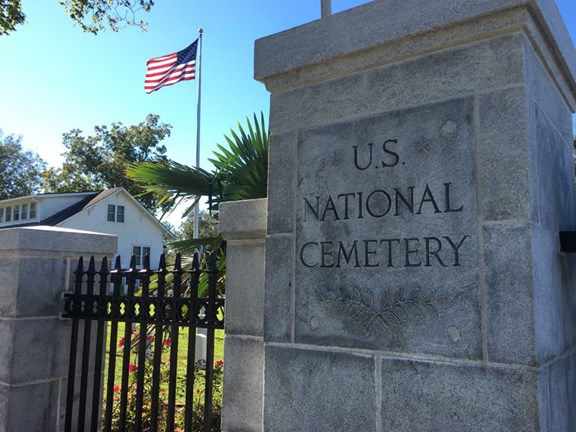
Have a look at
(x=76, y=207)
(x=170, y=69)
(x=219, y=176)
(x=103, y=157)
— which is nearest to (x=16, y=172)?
(x=103, y=157)

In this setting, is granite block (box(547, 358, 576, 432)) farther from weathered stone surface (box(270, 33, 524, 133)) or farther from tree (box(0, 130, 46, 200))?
tree (box(0, 130, 46, 200))

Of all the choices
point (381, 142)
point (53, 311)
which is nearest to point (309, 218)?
point (381, 142)

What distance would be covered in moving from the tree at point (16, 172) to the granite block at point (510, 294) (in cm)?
4429

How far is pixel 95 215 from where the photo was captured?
24703 mm

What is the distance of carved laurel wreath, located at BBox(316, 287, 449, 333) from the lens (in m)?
1.95

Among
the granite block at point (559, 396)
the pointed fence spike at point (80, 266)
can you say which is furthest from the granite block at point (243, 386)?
the pointed fence spike at point (80, 266)

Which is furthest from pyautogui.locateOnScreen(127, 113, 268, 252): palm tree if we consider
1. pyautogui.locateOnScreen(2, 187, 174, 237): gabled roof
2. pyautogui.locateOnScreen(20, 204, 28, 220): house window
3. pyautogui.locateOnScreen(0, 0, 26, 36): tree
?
pyautogui.locateOnScreen(20, 204, 28, 220): house window

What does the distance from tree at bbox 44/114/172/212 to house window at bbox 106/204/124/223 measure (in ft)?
29.0

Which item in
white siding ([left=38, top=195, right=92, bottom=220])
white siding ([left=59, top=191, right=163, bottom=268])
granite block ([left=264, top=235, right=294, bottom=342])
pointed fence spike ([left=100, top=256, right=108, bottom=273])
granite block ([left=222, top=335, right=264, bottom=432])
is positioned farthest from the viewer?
white siding ([left=38, top=195, right=92, bottom=220])

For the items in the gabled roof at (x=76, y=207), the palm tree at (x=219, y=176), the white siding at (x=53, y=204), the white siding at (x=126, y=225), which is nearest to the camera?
the palm tree at (x=219, y=176)

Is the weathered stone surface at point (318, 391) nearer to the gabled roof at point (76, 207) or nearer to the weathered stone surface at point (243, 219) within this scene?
the weathered stone surface at point (243, 219)

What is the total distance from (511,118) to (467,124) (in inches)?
6.4

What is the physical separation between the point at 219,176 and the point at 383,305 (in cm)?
344

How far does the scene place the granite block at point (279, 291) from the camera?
2.32 meters
